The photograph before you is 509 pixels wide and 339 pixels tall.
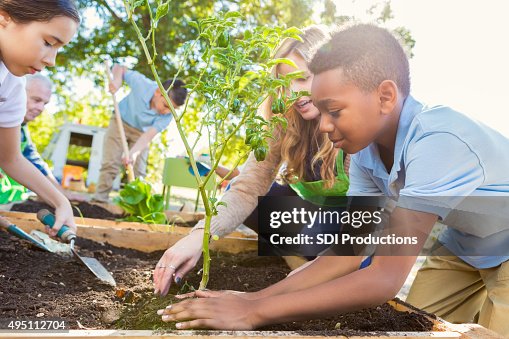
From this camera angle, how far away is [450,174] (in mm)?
1186

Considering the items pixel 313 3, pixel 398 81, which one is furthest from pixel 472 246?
pixel 313 3

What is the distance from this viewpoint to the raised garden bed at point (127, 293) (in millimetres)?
1184

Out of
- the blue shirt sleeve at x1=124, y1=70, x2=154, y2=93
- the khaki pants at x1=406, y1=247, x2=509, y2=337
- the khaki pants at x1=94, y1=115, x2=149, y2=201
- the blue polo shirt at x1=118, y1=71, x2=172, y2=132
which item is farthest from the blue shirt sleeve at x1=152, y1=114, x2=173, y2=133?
the khaki pants at x1=406, y1=247, x2=509, y2=337

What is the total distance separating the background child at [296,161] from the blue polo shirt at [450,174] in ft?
1.36

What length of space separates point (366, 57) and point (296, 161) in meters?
0.88

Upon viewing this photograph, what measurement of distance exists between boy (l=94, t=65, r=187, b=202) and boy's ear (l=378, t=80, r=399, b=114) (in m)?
3.39

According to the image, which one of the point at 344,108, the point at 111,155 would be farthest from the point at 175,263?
the point at 111,155

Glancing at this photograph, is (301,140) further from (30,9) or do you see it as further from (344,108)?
(30,9)

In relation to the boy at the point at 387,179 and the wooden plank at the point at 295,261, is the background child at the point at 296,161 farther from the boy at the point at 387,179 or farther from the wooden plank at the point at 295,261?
the boy at the point at 387,179

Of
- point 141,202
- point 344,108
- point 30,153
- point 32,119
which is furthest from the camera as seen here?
point 32,119

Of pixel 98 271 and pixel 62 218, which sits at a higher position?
pixel 62 218

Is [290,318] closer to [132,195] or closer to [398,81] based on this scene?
[398,81]

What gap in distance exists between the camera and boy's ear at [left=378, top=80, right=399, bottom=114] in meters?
1.37

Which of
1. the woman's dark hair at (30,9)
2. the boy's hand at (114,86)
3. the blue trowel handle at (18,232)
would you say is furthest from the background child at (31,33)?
the boy's hand at (114,86)
